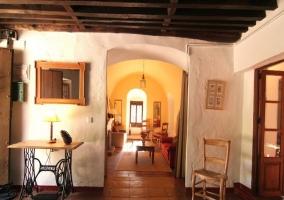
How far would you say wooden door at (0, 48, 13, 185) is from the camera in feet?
11.9

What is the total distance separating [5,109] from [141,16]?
2.77m

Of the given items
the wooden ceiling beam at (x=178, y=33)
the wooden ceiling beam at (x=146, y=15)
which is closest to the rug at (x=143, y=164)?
the wooden ceiling beam at (x=178, y=33)

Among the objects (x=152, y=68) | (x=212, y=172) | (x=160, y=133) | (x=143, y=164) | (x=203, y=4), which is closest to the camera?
(x=203, y=4)

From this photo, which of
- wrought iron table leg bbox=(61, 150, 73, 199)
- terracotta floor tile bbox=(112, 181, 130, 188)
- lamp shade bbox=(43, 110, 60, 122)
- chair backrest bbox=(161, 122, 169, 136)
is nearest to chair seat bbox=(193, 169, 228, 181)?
terracotta floor tile bbox=(112, 181, 130, 188)

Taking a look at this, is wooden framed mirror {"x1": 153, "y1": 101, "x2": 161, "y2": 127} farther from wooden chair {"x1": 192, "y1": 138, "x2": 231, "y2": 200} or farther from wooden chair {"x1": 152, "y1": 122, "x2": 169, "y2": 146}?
wooden chair {"x1": 192, "y1": 138, "x2": 231, "y2": 200}

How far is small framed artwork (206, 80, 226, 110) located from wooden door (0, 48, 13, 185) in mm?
3543

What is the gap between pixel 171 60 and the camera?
15.5 feet

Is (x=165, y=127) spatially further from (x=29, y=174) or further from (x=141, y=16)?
(x=141, y=16)

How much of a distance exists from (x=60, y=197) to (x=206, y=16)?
364 cm

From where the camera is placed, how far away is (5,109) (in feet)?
12.0

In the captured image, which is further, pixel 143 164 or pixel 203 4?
pixel 143 164

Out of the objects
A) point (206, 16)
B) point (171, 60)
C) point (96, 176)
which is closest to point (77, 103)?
point (96, 176)

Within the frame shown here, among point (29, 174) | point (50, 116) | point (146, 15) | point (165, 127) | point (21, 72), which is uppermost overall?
point (146, 15)

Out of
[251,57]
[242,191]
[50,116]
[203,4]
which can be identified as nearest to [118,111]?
[50,116]
